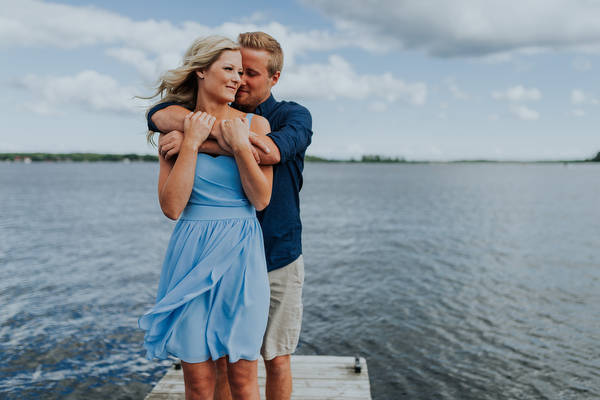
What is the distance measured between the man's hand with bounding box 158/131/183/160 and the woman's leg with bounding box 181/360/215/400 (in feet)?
3.87

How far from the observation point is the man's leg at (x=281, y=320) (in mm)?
2998

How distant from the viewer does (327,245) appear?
18984 millimetres

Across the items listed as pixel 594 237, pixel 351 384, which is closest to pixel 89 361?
pixel 351 384

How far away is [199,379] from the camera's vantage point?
2.54m

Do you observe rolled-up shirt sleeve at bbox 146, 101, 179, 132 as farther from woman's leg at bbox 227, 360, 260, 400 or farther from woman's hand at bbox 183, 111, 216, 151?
woman's leg at bbox 227, 360, 260, 400

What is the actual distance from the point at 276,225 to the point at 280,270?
0.31m

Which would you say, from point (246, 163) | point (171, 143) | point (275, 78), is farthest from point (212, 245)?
point (275, 78)

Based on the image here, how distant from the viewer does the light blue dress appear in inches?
97.0

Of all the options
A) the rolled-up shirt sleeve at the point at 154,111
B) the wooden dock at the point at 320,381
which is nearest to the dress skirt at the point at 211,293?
the rolled-up shirt sleeve at the point at 154,111

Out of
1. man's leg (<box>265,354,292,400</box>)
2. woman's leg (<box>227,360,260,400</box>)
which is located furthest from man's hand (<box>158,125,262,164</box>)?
man's leg (<box>265,354,292,400</box>)

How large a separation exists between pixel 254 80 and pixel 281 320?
159 centimetres

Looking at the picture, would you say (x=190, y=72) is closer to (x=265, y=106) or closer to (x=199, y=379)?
(x=265, y=106)

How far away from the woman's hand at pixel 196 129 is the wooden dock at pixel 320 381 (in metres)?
2.98

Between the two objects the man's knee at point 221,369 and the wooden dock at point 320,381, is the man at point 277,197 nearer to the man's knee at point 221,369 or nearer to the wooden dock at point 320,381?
the man's knee at point 221,369
